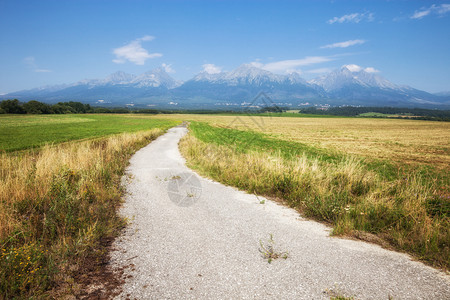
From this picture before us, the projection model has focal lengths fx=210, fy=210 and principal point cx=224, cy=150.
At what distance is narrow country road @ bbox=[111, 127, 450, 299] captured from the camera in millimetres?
3475

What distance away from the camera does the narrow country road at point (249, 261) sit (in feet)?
11.4

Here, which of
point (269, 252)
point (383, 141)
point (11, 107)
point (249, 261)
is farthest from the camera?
point (11, 107)

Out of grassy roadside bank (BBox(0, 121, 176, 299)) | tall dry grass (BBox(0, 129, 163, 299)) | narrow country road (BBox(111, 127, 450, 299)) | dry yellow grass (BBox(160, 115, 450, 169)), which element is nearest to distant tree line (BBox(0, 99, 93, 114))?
dry yellow grass (BBox(160, 115, 450, 169))

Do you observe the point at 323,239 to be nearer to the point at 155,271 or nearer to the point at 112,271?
the point at 155,271

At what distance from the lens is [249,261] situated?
426cm

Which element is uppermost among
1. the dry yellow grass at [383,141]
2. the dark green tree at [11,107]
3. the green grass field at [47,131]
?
the dark green tree at [11,107]

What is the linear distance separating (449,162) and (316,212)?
21.8 meters

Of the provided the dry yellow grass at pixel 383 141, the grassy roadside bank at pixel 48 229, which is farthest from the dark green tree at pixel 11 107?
the grassy roadside bank at pixel 48 229

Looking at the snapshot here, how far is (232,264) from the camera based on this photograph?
13.6 feet

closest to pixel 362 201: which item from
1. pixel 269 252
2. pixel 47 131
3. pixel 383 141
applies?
pixel 269 252

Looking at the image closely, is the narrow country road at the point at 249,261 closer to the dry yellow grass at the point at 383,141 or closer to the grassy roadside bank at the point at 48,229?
the grassy roadside bank at the point at 48,229

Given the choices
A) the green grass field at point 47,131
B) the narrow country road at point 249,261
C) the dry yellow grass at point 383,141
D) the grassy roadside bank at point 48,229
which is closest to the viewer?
the grassy roadside bank at point 48,229

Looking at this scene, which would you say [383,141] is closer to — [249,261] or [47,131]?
[249,261]

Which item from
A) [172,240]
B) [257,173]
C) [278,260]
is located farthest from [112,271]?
[257,173]
